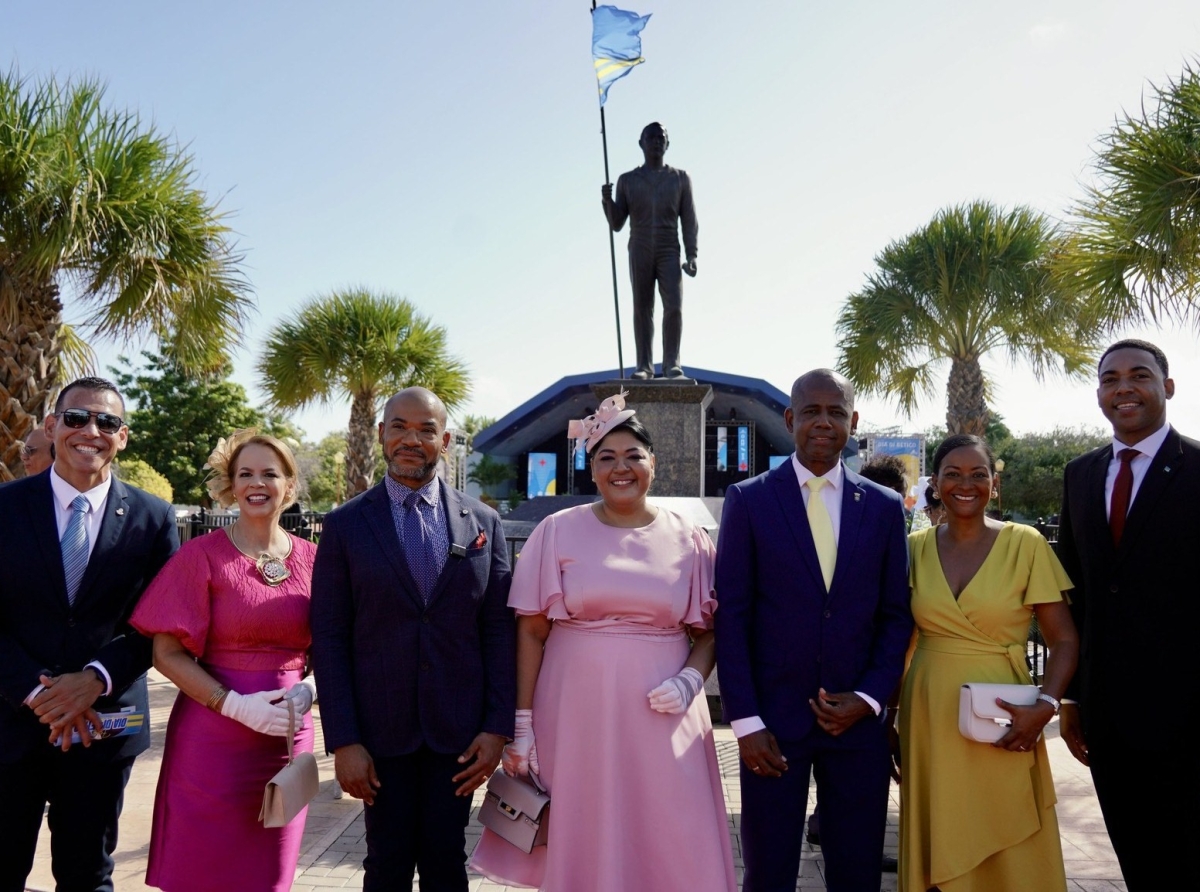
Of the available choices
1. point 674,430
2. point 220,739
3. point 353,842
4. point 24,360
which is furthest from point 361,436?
point 220,739

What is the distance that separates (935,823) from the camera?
2.99 metres

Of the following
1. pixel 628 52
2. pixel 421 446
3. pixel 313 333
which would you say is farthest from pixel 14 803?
pixel 313 333

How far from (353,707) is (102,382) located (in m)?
1.63

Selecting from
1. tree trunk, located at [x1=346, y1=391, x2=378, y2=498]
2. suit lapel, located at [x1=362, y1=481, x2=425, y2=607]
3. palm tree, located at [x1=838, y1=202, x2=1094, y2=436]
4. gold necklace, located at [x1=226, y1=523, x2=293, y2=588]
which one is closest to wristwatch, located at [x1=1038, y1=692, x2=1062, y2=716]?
suit lapel, located at [x1=362, y1=481, x2=425, y2=607]

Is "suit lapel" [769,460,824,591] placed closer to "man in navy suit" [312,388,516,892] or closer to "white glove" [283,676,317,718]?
"man in navy suit" [312,388,516,892]

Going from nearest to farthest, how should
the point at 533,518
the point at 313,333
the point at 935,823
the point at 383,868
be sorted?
the point at 383,868, the point at 935,823, the point at 533,518, the point at 313,333

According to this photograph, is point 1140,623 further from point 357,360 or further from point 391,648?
point 357,360

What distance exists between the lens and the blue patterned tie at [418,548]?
286cm

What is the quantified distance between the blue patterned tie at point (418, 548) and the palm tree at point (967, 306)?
1367 centimetres

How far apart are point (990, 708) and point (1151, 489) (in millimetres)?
1038

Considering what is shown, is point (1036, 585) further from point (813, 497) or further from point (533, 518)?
point (533, 518)

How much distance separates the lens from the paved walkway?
3.83 meters

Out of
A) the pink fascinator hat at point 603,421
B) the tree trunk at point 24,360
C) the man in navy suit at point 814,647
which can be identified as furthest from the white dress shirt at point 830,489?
the tree trunk at point 24,360

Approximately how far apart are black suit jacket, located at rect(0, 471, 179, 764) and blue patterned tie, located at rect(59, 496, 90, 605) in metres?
0.03
